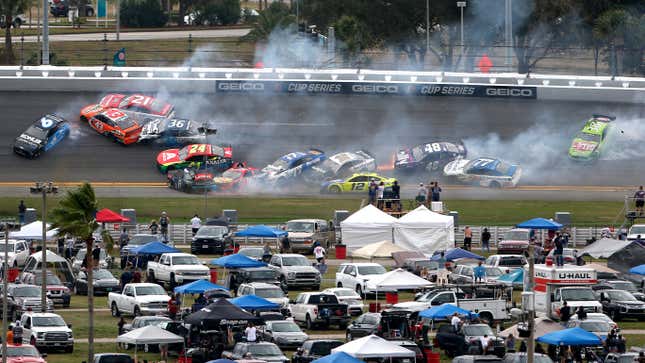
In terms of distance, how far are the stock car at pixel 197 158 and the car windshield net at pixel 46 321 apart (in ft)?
95.5

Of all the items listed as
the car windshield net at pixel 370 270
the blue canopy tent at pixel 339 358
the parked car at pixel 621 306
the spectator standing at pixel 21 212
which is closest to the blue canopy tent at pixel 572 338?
the blue canopy tent at pixel 339 358

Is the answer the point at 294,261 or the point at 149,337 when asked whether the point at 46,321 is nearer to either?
the point at 149,337

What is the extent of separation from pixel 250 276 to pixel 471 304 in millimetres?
8357

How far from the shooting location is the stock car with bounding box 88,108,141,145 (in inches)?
2985

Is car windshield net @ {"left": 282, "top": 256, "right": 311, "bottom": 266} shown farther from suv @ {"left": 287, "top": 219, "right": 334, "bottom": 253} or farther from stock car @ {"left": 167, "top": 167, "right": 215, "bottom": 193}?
stock car @ {"left": 167, "top": 167, "right": 215, "bottom": 193}

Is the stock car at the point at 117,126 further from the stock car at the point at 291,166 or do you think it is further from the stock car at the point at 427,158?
the stock car at the point at 427,158

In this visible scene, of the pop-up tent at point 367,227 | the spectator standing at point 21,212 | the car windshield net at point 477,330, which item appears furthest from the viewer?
the spectator standing at point 21,212

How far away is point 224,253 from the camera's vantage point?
5803cm

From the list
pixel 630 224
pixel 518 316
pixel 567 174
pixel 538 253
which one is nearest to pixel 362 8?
pixel 567 174

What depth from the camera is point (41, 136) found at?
75188mm

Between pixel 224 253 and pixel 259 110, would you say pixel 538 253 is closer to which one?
pixel 224 253

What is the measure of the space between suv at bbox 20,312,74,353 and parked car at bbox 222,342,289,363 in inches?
205

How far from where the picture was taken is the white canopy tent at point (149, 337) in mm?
37906

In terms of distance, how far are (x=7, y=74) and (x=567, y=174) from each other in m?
30.8
